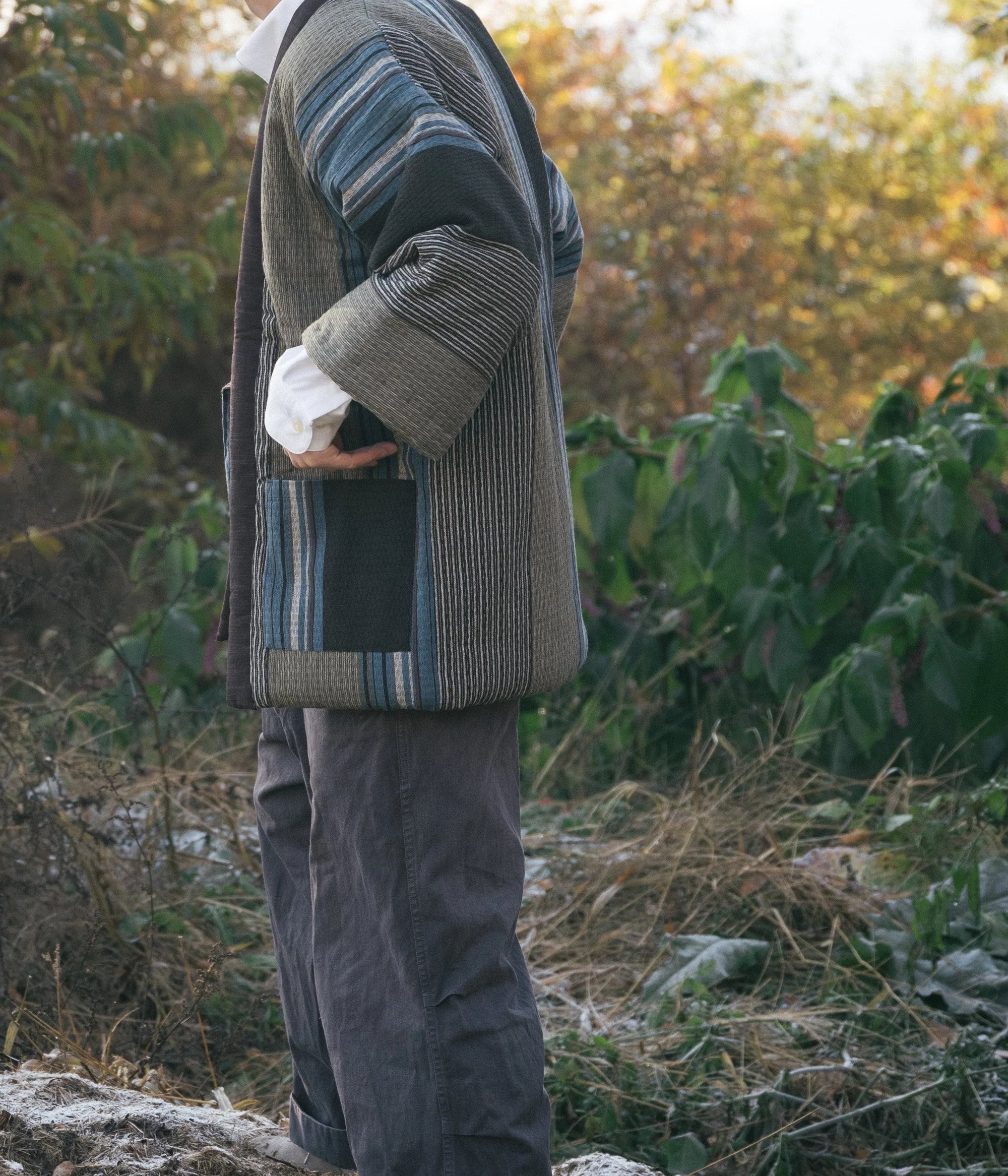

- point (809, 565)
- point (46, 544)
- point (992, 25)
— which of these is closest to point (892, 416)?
point (809, 565)

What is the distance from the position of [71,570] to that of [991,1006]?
6.01ft

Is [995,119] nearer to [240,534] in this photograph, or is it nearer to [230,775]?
[230,775]

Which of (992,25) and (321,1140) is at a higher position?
(992,25)

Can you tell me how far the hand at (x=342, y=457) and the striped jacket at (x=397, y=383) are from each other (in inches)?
0.8

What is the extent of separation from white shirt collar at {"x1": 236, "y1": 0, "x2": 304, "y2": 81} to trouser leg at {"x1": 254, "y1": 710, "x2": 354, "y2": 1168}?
0.77 meters

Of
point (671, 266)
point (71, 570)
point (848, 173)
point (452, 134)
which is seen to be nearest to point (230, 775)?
point (71, 570)

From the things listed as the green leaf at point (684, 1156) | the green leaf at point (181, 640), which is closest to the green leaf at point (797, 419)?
the green leaf at point (181, 640)

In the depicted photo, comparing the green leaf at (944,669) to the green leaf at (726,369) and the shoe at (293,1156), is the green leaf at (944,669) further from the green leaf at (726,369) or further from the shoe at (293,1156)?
the shoe at (293,1156)

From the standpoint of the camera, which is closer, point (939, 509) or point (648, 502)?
point (939, 509)

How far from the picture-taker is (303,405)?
1398 mm

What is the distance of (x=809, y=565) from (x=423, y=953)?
1.96 meters

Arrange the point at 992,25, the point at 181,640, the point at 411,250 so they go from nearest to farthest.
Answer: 1. the point at 411,250
2. the point at 992,25
3. the point at 181,640

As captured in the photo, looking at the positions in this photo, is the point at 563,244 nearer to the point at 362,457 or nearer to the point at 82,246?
the point at 362,457

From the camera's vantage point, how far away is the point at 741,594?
3205 millimetres
